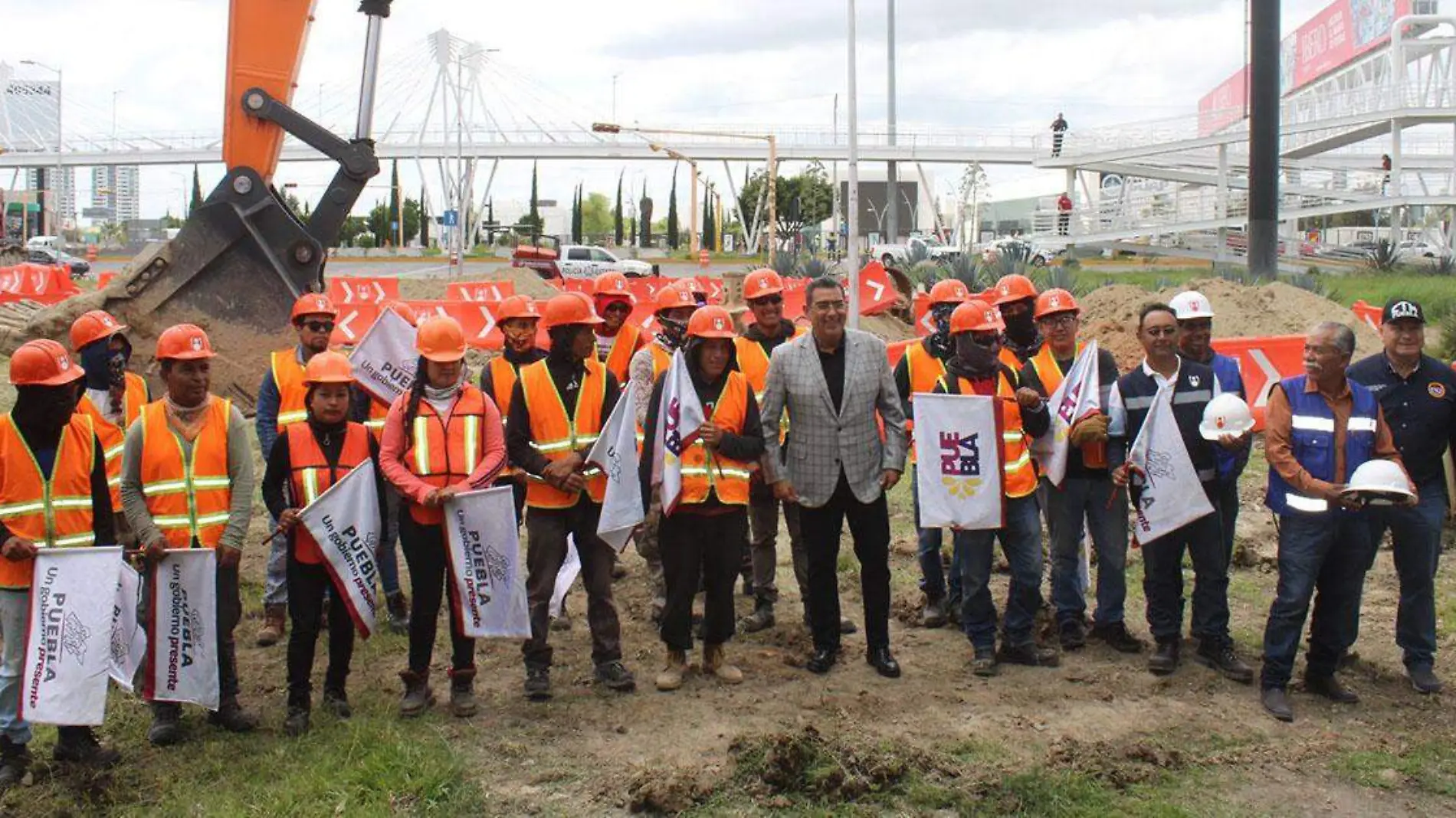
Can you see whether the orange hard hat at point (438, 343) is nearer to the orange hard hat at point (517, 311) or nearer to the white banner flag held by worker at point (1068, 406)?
the orange hard hat at point (517, 311)

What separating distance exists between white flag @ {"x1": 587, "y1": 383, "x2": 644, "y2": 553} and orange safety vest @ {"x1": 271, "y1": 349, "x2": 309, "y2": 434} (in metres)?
1.78

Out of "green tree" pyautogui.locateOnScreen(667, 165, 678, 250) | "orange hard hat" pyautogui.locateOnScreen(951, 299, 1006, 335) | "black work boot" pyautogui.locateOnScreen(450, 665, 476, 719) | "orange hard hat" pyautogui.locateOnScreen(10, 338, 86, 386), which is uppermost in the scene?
"green tree" pyautogui.locateOnScreen(667, 165, 678, 250)

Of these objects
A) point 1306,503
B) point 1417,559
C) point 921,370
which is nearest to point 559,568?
point 921,370

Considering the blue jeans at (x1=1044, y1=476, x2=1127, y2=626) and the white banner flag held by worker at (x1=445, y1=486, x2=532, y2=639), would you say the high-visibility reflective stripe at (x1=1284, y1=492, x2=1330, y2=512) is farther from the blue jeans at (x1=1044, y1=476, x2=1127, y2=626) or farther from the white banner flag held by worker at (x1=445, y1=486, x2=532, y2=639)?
the white banner flag held by worker at (x1=445, y1=486, x2=532, y2=639)

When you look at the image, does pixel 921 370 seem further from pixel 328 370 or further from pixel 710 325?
pixel 328 370

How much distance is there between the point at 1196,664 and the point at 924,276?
18135mm

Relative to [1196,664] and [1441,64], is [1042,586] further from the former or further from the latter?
[1441,64]

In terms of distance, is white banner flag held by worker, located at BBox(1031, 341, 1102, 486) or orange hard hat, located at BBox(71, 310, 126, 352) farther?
white banner flag held by worker, located at BBox(1031, 341, 1102, 486)

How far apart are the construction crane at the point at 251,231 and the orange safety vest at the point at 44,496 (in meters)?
6.31

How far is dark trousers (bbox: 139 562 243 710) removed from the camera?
616 cm

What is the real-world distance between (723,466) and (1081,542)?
215 centimetres

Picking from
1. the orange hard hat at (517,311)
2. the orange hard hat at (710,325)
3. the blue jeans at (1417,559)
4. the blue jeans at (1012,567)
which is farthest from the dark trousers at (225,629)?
the blue jeans at (1417,559)

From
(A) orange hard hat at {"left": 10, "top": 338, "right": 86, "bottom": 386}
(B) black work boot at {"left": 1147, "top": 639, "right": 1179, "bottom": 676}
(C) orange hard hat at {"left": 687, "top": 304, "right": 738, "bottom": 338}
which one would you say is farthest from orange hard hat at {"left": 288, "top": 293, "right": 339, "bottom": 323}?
(B) black work boot at {"left": 1147, "top": 639, "right": 1179, "bottom": 676}

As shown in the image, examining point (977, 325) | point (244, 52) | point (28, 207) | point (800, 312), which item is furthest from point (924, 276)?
point (28, 207)
